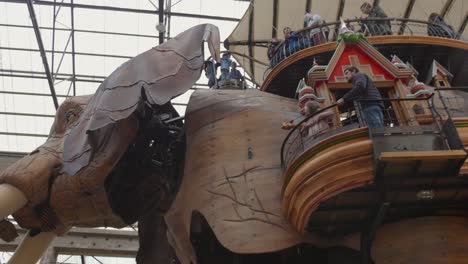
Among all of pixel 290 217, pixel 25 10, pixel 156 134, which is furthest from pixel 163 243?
pixel 25 10

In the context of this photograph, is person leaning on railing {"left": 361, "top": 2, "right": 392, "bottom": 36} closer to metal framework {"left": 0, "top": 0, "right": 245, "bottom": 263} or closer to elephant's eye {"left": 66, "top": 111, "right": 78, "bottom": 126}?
elephant's eye {"left": 66, "top": 111, "right": 78, "bottom": 126}

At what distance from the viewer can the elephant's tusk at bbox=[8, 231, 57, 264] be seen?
28.6 feet

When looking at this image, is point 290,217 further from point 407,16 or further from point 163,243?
point 407,16

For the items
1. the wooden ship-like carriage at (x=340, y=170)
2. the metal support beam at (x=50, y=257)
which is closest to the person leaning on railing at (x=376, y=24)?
the wooden ship-like carriage at (x=340, y=170)

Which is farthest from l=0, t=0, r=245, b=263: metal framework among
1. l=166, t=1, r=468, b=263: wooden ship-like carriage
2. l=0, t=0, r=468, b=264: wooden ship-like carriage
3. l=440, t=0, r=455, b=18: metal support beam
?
l=166, t=1, r=468, b=263: wooden ship-like carriage

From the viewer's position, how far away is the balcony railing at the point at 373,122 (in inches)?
269

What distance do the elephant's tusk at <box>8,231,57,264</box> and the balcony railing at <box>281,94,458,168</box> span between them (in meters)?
4.20

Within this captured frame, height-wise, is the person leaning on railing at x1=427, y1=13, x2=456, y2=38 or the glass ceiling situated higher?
the glass ceiling

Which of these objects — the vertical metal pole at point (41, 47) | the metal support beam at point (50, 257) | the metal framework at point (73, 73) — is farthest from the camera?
the metal support beam at point (50, 257)

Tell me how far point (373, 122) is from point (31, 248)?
5839 mm

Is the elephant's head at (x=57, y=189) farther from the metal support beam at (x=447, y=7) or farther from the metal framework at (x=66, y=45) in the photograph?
the metal framework at (x=66, y=45)

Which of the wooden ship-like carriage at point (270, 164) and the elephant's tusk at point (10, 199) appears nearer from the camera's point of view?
the wooden ship-like carriage at point (270, 164)

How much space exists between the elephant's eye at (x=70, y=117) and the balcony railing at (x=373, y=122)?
3.92m

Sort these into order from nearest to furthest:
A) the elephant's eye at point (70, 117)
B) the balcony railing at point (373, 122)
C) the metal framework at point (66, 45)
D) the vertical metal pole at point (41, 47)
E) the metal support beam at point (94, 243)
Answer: the balcony railing at point (373, 122)
the elephant's eye at point (70, 117)
the vertical metal pole at point (41, 47)
the metal framework at point (66, 45)
the metal support beam at point (94, 243)
